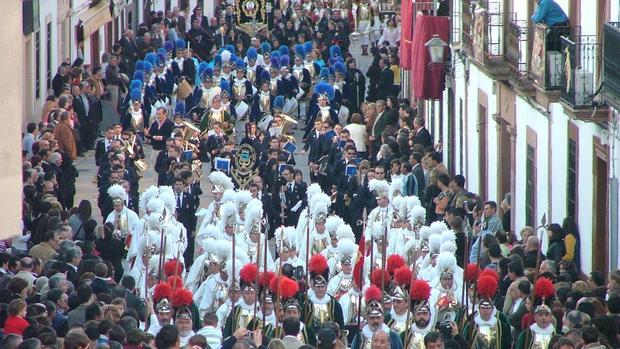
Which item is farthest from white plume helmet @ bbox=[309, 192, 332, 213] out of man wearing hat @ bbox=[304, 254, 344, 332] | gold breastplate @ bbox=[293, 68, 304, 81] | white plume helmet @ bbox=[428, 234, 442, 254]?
gold breastplate @ bbox=[293, 68, 304, 81]

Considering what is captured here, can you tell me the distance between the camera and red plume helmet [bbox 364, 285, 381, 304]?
19641 mm

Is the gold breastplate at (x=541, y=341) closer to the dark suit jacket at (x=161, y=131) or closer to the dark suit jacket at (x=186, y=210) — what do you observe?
the dark suit jacket at (x=186, y=210)

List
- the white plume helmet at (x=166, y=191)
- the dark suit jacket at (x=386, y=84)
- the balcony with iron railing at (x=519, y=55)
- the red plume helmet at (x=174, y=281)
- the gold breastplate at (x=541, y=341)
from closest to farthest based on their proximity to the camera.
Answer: the gold breastplate at (x=541, y=341), the red plume helmet at (x=174, y=281), the white plume helmet at (x=166, y=191), the balcony with iron railing at (x=519, y=55), the dark suit jacket at (x=386, y=84)

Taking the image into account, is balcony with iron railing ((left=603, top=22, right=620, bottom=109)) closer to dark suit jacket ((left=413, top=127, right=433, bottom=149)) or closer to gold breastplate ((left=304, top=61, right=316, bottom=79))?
dark suit jacket ((left=413, top=127, right=433, bottom=149))

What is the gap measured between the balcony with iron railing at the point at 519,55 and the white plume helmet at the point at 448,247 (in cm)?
384

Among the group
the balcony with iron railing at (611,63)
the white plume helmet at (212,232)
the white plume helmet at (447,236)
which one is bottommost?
the white plume helmet at (212,232)

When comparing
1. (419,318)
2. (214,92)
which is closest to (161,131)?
(214,92)

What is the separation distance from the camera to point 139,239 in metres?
23.9

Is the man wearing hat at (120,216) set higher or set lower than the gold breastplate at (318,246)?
higher

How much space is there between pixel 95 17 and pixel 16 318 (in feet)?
93.3

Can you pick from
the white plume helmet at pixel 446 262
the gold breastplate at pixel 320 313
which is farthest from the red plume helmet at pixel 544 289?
the gold breastplate at pixel 320 313

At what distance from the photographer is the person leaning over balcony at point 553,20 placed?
79.3 ft

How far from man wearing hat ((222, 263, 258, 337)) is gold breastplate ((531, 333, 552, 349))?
8.80 ft

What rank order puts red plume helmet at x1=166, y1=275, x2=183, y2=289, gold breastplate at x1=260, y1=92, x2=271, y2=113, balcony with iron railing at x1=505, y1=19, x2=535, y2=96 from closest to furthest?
red plume helmet at x1=166, y1=275, x2=183, y2=289, balcony with iron railing at x1=505, y1=19, x2=535, y2=96, gold breastplate at x1=260, y1=92, x2=271, y2=113
